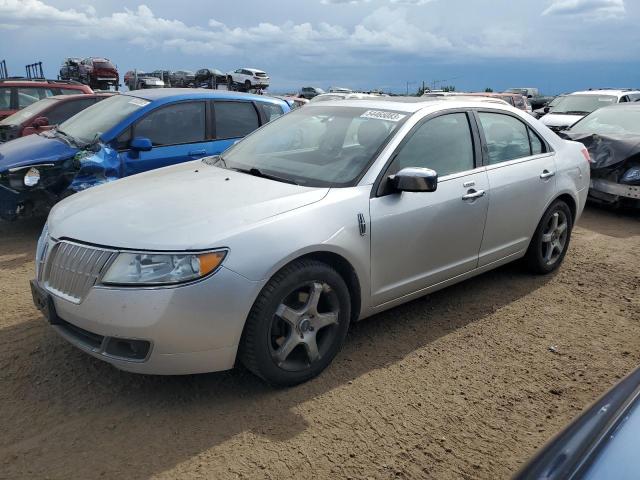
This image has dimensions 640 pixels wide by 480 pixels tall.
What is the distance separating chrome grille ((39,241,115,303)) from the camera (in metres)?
2.76

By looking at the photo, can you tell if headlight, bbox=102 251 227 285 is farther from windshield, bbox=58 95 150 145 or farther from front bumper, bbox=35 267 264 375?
windshield, bbox=58 95 150 145

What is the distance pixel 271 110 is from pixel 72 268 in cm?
490

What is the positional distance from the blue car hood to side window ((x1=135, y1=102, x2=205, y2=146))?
0.80 metres

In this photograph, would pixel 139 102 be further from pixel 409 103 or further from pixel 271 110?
pixel 409 103

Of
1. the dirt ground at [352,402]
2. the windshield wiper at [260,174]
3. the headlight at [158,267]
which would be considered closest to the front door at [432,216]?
the dirt ground at [352,402]

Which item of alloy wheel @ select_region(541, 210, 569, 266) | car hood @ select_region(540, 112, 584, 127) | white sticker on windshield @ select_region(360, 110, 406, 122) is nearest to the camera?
white sticker on windshield @ select_region(360, 110, 406, 122)

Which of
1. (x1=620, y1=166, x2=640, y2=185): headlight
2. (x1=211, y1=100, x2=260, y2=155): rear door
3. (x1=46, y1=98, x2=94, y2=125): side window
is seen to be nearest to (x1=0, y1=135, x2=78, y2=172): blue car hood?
(x1=211, y1=100, x2=260, y2=155): rear door

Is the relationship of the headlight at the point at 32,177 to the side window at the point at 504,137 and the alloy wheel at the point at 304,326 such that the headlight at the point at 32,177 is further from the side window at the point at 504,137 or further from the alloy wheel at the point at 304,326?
the side window at the point at 504,137

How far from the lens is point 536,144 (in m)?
4.74

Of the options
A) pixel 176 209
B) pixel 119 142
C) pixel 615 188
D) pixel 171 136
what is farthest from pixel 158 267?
pixel 615 188

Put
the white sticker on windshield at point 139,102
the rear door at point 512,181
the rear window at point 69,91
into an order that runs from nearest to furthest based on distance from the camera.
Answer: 1. the rear door at point 512,181
2. the white sticker on windshield at point 139,102
3. the rear window at point 69,91

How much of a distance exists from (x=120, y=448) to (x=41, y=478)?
345 millimetres

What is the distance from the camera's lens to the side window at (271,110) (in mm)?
7258

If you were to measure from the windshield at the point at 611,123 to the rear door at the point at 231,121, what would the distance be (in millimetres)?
5337
